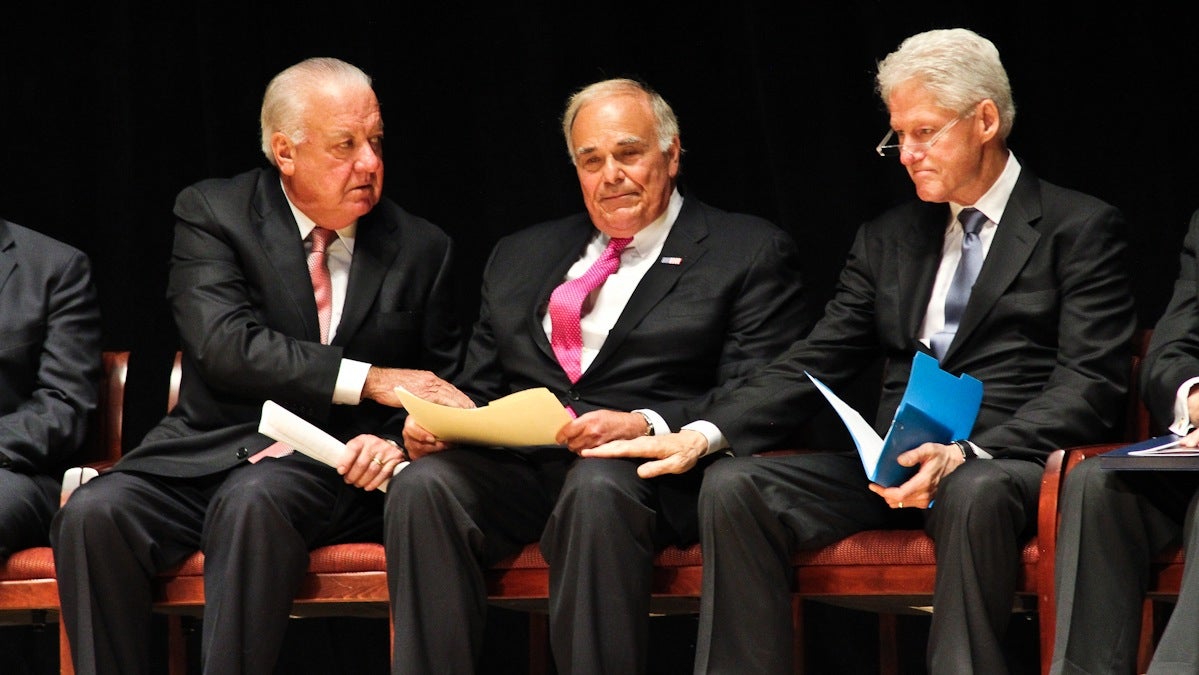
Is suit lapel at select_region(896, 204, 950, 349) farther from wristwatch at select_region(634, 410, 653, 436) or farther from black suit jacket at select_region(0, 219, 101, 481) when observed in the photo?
black suit jacket at select_region(0, 219, 101, 481)

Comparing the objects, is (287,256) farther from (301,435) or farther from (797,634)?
(797,634)

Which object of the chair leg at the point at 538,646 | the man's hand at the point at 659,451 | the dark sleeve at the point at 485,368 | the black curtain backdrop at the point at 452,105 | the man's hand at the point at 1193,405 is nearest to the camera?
the man's hand at the point at 1193,405

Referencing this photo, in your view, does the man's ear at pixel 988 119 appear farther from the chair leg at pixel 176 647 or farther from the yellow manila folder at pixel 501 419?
the chair leg at pixel 176 647

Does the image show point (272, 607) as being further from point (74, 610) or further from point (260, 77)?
point (260, 77)

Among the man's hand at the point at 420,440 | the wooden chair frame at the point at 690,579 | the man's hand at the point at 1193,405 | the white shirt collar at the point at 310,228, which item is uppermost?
the white shirt collar at the point at 310,228

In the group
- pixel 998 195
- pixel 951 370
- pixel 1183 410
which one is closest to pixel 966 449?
pixel 951 370

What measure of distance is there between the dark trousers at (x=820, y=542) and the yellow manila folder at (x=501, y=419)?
349mm

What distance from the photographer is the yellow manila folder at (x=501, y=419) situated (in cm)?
358

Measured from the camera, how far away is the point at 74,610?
372cm

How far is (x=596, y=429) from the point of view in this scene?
3734 mm

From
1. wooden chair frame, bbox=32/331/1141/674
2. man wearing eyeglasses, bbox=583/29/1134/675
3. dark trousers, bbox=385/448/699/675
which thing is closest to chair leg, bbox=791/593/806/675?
wooden chair frame, bbox=32/331/1141/674

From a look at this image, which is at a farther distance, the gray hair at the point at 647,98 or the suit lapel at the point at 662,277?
the gray hair at the point at 647,98

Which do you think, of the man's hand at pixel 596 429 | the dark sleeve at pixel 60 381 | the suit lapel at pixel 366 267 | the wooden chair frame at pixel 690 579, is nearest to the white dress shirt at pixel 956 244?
the man's hand at pixel 596 429

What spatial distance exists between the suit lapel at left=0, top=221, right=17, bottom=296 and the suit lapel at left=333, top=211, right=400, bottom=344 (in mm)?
827
